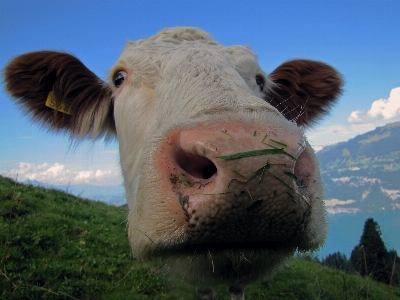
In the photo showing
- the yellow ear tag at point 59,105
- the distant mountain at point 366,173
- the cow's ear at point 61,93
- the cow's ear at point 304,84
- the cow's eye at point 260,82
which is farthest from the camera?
the distant mountain at point 366,173

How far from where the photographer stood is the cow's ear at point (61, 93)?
13.1ft

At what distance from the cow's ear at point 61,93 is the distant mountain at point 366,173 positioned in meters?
91.6

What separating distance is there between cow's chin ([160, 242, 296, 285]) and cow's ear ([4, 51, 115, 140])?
287 centimetres

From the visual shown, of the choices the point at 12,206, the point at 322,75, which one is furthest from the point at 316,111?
the point at 12,206

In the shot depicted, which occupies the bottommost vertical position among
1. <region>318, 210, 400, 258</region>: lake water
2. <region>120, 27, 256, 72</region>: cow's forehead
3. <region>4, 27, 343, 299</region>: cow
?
<region>318, 210, 400, 258</region>: lake water

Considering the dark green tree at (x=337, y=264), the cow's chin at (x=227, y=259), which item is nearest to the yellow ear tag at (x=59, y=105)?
the cow's chin at (x=227, y=259)

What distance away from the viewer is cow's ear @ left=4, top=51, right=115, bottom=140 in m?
4.00

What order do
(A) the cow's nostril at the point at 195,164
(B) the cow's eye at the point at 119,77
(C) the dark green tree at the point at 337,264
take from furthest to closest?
(C) the dark green tree at the point at 337,264
(B) the cow's eye at the point at 119,77
(A) the cow's nostril at the point at 195,164

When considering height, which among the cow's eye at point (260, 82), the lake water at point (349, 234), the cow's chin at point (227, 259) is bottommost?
the lake water at point (349, 234)

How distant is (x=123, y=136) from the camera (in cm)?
343

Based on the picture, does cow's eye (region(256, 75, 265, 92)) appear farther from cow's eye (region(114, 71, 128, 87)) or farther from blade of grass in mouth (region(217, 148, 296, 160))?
blade of grass in mouth (region(217, 148, 296, 160))

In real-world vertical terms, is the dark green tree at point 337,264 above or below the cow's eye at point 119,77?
below

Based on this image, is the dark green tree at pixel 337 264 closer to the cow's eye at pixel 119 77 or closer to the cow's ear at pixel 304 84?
the cow's ear at pixel 304 84

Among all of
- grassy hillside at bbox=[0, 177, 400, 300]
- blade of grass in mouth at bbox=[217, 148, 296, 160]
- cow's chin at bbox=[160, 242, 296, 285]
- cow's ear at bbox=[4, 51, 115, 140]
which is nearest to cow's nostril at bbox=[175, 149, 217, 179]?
blade of grass in mouth at bbox=[217, 148, 296, 160]
